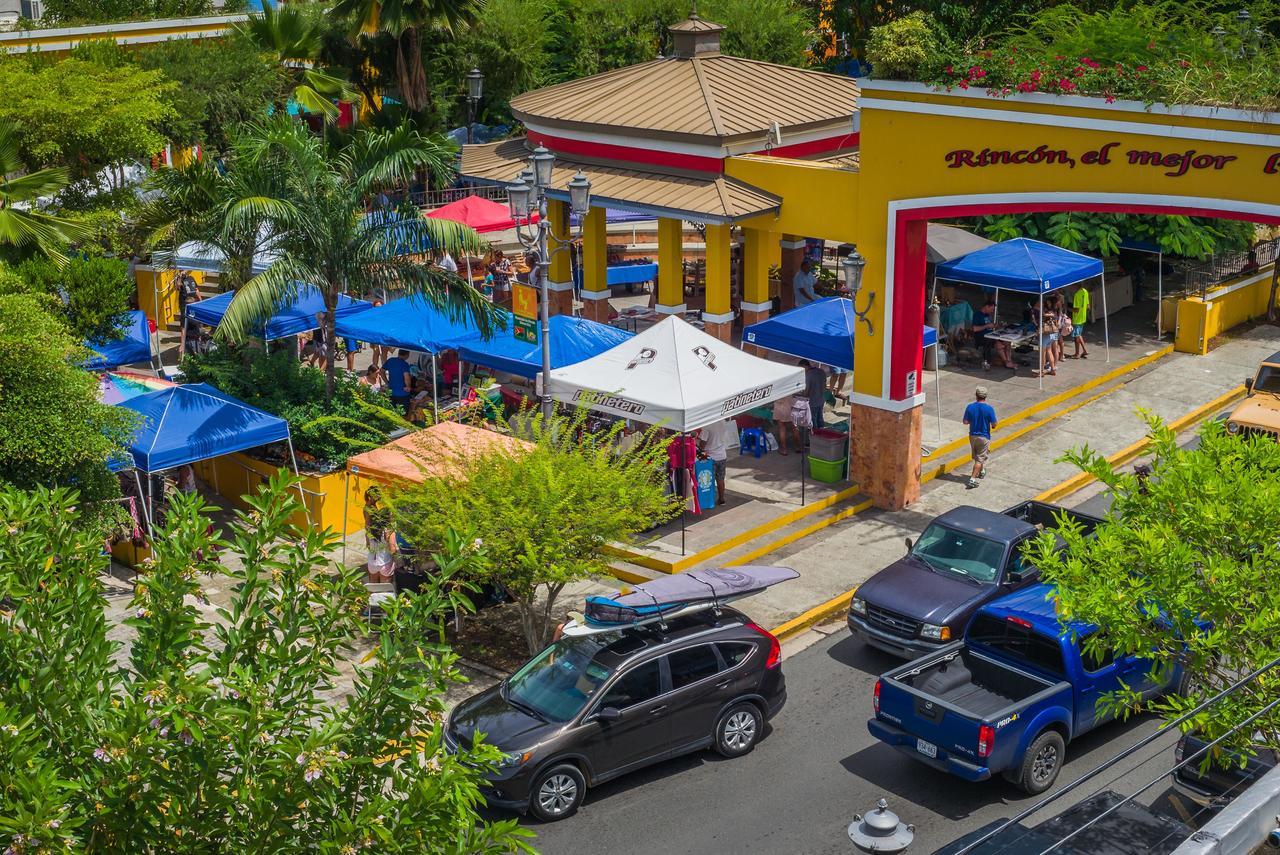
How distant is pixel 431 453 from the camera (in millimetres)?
18109

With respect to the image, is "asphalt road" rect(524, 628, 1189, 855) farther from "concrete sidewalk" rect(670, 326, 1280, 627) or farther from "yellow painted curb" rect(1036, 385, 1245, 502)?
"yellow painted curb" rect(1036, 385, 1245, 502)

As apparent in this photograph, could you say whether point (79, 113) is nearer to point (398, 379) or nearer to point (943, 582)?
point (398, 379)

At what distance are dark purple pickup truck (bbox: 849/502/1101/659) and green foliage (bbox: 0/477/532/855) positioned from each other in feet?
30.6

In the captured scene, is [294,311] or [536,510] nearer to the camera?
[536,510]

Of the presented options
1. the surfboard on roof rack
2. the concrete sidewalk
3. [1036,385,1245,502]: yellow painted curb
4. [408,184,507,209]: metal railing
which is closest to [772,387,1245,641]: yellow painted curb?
[1036,385,1245,502]: yellow painted curb

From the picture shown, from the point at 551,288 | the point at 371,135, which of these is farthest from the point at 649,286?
the point at 371,135

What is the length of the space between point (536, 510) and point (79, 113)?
58.6ft

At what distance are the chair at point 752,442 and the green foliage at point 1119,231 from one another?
869 centimetres

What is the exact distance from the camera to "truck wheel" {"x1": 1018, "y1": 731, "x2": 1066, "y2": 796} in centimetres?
1418

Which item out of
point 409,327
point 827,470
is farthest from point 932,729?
point 409,327

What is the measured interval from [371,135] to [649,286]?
39.3 feet

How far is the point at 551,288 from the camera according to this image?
28.2 m

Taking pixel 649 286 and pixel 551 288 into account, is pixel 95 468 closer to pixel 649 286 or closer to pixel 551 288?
pixel 551 288

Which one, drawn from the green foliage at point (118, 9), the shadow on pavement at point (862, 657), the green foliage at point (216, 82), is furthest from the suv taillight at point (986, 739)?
the green foliage at point (118, 9)
